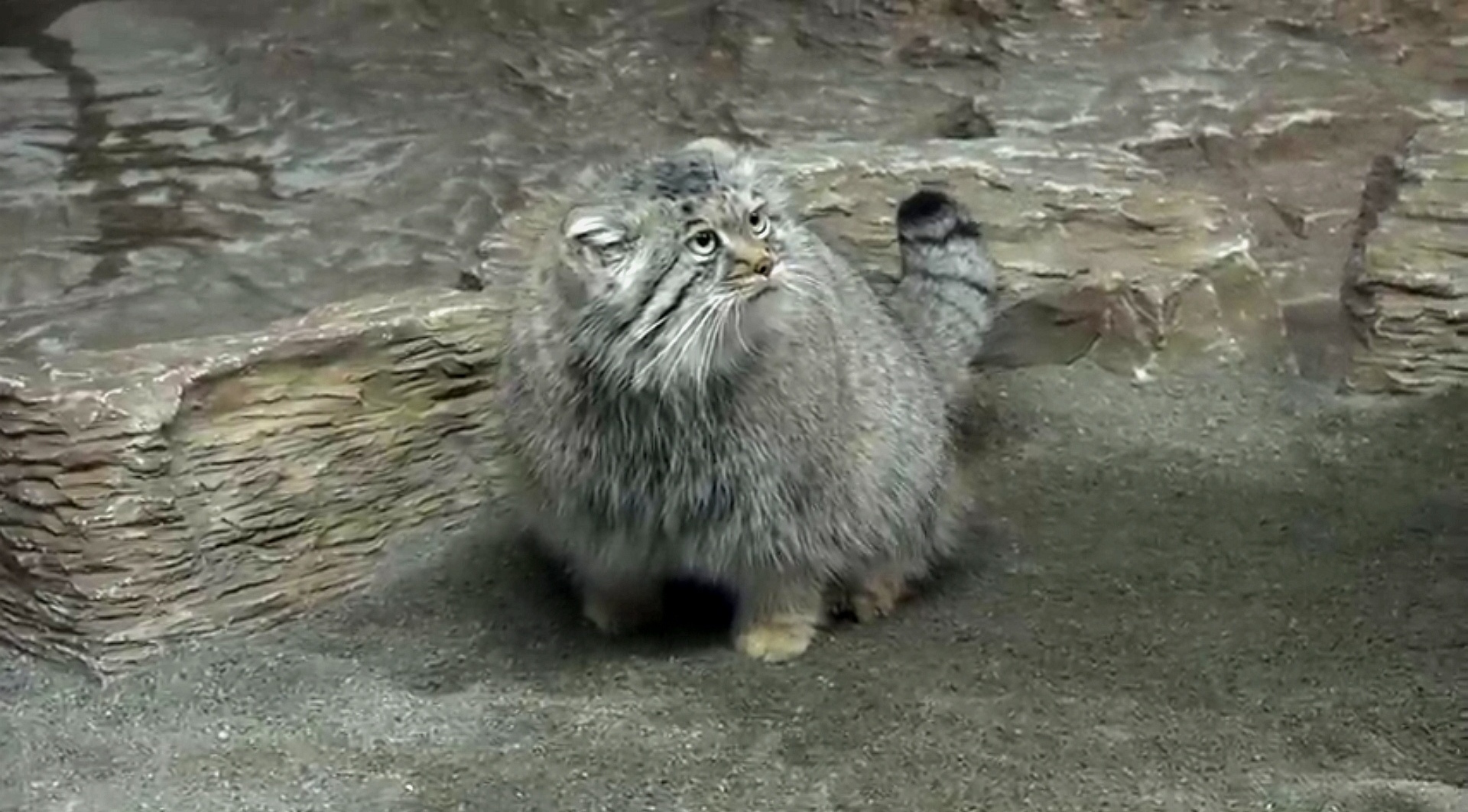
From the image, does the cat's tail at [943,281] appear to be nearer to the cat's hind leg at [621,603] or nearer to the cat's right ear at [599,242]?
the cat's hind leg at [621,603]

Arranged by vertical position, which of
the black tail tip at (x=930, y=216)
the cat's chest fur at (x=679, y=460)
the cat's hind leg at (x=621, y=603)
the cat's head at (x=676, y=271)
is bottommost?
the cat's hind leg at (x=621, y=603)

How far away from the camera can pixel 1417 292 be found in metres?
3.23

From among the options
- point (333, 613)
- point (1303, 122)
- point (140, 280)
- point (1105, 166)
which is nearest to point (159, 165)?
point (140, 280)

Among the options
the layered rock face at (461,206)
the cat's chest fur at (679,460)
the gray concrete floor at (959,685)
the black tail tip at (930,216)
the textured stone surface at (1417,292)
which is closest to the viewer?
the gray concrete floor at (959,685)

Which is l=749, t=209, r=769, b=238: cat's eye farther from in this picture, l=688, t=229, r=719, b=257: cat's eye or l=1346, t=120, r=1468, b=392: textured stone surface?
l=1346, t=120, r=1468, b=392: textured stone surface

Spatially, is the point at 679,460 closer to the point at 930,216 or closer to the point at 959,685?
the point at 959,685

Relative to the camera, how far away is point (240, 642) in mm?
2645

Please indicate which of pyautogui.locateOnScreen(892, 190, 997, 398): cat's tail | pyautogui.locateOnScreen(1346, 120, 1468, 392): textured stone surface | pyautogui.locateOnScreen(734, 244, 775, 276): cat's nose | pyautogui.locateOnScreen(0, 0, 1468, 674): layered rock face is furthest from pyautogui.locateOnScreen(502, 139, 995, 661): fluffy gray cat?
pyautogui.locateOnScreen(1346, 120, 1468, 392): textured stone surface

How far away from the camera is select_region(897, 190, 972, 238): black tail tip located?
9.79 feet

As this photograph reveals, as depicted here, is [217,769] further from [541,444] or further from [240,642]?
[541,444]

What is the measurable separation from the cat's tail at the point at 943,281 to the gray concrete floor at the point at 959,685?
0.22 m

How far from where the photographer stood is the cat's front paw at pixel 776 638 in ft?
8.43

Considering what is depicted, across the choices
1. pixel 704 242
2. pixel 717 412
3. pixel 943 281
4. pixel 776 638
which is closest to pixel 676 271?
pixel 704 242

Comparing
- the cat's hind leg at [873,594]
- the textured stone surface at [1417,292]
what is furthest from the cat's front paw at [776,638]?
the textured stone surface at [1417,292]
